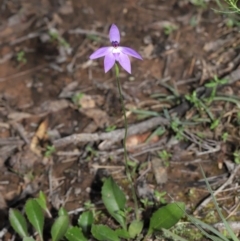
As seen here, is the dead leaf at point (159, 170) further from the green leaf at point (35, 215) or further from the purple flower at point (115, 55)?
the purple flower at point (115, 55)

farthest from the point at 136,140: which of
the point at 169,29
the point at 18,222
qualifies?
the point at 169,29

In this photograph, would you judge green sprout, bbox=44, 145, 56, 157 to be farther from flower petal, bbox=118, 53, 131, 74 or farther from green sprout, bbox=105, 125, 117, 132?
flower petal, bbox=118, 53, 131, 74

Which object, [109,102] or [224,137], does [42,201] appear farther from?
[224,137]

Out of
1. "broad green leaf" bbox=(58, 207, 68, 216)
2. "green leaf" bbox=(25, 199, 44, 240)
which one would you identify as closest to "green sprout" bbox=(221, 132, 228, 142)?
"broad green leaf" bbox=(58, 207, 68, 216)

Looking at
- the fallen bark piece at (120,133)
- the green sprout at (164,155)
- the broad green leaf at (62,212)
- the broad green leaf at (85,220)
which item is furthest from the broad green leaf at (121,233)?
the fallen bark piece at (120,133)

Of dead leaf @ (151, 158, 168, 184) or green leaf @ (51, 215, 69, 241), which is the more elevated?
dead leaf @ (151, 158, 168, 184)

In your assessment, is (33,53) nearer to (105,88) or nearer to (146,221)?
(105,88)

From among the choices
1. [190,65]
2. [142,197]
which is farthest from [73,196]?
[190,65]
